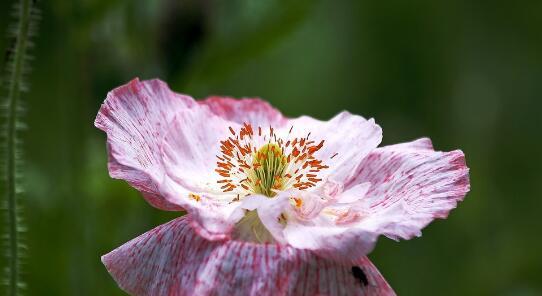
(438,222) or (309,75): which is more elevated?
(309,75)

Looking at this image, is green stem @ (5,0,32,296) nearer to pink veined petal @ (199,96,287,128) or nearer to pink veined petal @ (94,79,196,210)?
pink veined petal @ (94,79,196,210)

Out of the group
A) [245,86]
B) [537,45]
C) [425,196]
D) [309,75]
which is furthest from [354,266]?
[537,45]

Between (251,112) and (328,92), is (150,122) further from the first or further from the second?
(328,92)

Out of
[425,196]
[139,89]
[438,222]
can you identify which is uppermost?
[139,89]

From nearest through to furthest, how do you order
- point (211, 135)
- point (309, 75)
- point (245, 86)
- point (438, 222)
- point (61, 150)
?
1. point (211, 135)
2. point (61, 150)
3. point (438, 222)
4. point (245, 86)
5. point (309, 75)

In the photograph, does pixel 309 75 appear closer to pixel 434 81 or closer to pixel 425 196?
pixel 434 81

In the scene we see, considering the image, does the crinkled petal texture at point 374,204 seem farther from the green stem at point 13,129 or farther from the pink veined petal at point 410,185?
the green stem at point 13,129

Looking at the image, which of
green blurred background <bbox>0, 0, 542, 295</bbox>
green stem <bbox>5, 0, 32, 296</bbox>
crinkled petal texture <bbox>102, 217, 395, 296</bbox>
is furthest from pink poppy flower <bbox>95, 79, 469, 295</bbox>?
green blurred background <bbox>0, 0, 542, 295</bbox>

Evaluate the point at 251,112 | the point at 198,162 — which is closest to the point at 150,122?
the point at 198,162
